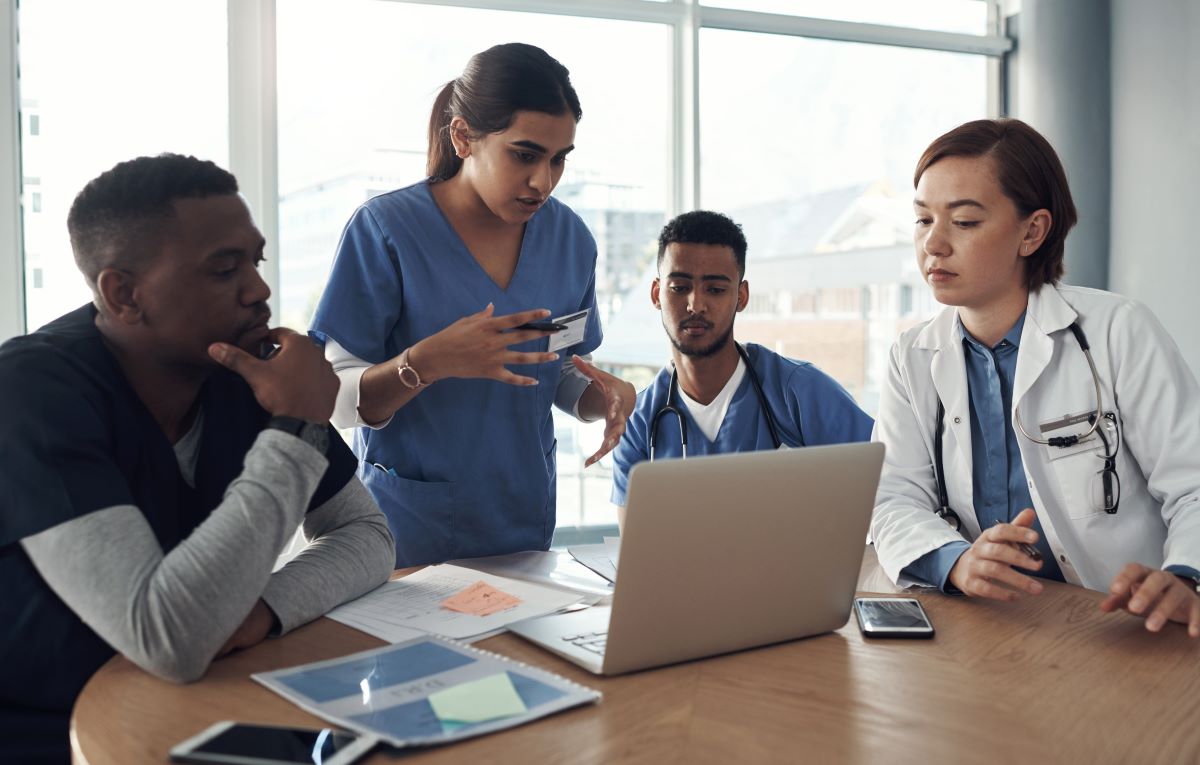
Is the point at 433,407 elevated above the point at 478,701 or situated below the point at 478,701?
above

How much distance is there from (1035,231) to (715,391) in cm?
87

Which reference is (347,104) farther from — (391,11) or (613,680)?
(613,680)

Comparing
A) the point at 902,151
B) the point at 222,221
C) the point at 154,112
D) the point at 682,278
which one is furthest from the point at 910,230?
the point at 222,221

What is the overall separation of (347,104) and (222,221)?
2.51 metres

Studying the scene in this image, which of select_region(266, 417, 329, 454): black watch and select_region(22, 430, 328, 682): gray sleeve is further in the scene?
select_region(266, 417, 329, 454): black watch

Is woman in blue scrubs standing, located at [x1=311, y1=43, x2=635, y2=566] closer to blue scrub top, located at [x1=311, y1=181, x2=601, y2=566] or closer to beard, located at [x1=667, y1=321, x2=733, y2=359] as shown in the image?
blue scrub top, located at [x1=311, y1=181, x2=601, y2=566]

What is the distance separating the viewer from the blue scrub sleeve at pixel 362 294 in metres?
1.93

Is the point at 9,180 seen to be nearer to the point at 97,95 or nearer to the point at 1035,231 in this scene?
the point at 97,95

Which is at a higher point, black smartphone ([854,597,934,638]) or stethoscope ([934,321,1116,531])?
stethoscope ([934,321,1116,531])

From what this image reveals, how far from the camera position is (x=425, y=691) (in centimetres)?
102

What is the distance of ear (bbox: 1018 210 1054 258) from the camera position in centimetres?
180

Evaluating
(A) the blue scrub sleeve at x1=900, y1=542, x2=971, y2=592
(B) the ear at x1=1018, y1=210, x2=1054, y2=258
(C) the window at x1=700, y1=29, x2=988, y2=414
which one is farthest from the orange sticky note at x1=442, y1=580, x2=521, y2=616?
(C) the window at x1=700, y1=29, x2=988, y2=414

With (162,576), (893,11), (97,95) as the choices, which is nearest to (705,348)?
(162,576)

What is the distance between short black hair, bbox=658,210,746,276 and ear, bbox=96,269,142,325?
4.92 feet
